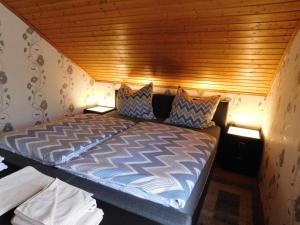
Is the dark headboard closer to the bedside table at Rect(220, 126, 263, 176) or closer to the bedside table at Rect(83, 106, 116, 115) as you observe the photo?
the bedside table at Rect(220, 126, 263, 176)

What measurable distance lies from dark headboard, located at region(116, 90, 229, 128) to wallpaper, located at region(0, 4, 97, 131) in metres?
1.39

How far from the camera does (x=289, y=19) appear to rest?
1577mm

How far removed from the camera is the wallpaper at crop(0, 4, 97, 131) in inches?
94.6

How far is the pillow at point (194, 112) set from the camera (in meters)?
2.42

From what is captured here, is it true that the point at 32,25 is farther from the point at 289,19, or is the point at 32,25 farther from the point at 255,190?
the point at 255,190

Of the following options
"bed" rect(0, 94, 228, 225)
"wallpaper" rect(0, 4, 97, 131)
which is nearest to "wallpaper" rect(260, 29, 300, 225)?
"bed" rect(0, 94, 228, 225)

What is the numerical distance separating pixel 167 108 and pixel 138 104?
411mm

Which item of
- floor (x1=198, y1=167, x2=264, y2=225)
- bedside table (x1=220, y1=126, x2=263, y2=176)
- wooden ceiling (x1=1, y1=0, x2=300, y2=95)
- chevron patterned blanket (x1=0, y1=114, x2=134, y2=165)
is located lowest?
floor (x1=198, y1=167, x2=264, y2=225)

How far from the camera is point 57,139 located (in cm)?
168

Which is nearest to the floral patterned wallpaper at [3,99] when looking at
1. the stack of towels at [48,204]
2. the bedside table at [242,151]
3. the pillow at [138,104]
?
the pillow at [138,104]

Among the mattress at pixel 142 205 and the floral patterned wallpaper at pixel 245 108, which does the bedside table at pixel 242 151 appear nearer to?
the floral patterned wallpaper at pixel 245 108

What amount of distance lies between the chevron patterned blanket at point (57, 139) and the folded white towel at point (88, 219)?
1.95ft

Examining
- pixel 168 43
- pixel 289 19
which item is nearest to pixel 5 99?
pixel 168 43

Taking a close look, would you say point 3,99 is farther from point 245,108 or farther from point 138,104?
point 245,108
